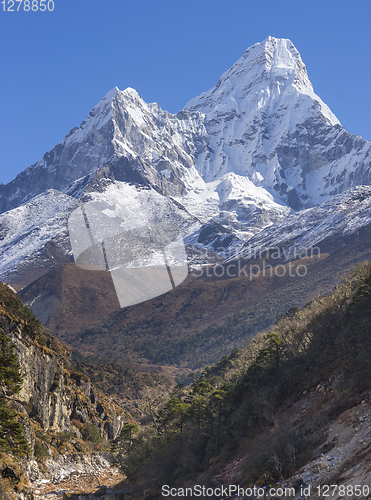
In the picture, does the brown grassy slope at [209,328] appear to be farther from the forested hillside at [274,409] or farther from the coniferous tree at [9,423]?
the coniferous tree at [9,423]

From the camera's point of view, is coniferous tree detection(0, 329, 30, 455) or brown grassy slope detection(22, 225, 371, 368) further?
brown grassy slope detection(22, 225, 371, 368)

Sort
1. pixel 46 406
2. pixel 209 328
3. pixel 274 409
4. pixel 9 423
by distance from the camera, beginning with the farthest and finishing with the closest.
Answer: pixel 209 328, pixel 46 406, pixel 274 409, pixel 9 423

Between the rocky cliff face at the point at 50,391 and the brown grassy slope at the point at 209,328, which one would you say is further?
the brown grassy slope at the point at 209,328

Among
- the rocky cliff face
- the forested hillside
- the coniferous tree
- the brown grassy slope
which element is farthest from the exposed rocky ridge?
the brown grassy slope

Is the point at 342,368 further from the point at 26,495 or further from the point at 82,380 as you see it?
the point at 82,380

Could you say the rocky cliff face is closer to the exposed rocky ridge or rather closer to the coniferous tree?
the exposed rocky ridge

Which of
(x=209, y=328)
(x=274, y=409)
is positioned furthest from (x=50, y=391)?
(x=209, y=328)

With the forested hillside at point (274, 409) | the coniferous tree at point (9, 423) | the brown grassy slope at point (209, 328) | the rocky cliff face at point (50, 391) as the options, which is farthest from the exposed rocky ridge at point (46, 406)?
the brown grassy slope at point (209, 328)

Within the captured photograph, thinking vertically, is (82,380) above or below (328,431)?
above

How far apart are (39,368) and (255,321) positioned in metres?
130

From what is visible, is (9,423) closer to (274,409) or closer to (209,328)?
(274,409)

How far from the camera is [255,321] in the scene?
540ft

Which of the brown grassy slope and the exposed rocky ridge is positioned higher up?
the exposed rocky ridge

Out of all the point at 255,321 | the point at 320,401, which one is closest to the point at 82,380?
the point at 320,401
